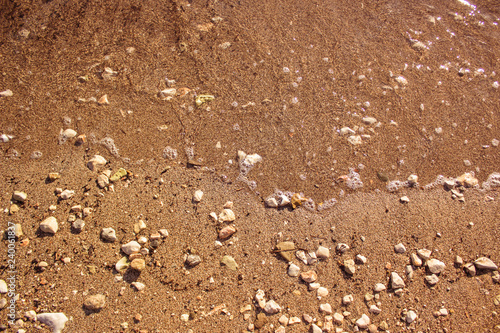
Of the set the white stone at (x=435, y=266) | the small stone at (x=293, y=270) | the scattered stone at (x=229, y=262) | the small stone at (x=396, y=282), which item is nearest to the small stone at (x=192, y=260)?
the scattered stone at (x=229, y=262)

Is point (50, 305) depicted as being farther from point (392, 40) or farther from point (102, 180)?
point (392, 40)

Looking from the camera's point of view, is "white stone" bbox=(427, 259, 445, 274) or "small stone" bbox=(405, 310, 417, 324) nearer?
"small stone" bbox=(405, 310, 417, 324)

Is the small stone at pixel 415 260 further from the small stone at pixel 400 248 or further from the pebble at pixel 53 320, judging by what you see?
Result: the pebble at pixel 53 320

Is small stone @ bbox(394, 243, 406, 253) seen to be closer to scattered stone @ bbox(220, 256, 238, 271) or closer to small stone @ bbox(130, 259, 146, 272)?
scattered stone @ bbox(220, 256, 238, 271)

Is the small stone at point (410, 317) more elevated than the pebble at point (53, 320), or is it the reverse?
the small stone at point (410, 317)

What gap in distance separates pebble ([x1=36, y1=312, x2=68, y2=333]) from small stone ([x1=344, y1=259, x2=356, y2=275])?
1.77 meters

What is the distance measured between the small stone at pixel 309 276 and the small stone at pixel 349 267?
0.22 m

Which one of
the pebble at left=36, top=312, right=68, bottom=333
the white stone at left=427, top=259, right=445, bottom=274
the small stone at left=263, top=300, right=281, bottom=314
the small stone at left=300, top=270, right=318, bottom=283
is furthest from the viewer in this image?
the white stone at left=427, top=259, right=445, bottom=274

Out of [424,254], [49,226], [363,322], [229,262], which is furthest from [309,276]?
[49,226]

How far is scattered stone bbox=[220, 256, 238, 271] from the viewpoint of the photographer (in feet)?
6.70

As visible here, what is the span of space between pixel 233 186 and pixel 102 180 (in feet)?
3.06

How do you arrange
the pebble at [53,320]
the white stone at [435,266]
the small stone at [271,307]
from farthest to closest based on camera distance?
the white stone at [435,266]
the small stone at [271,307]
the pebble at [53,320]

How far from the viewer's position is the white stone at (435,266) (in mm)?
2146

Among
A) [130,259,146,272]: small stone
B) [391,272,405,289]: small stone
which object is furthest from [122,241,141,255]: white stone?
[391,272,405,289]: small stone
